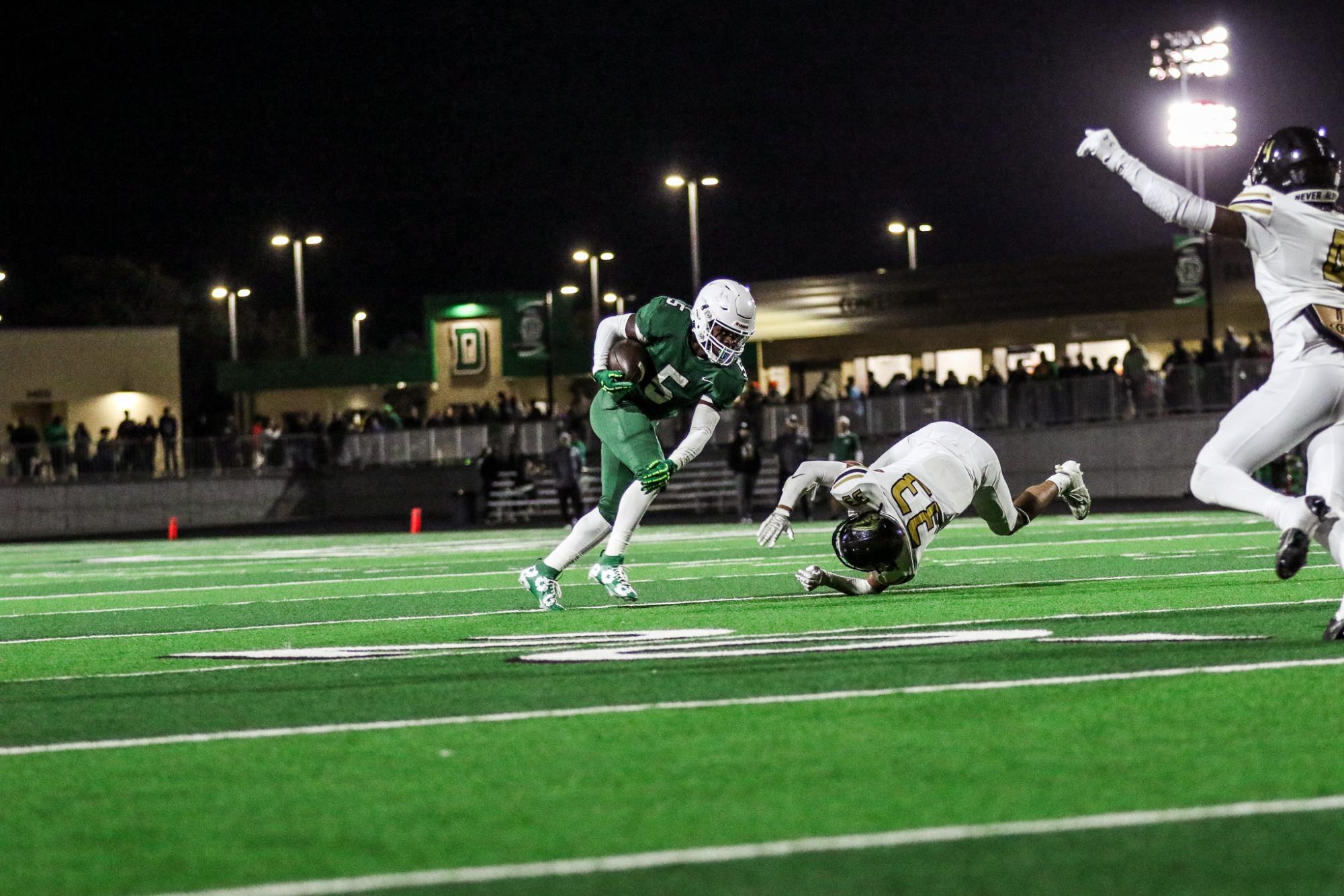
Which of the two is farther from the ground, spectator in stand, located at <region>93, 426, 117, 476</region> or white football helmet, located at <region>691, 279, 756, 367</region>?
white football helmet, located at <region>691, 279, 756, 367</region>

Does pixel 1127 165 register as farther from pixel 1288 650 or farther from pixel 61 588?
pixel 61 588

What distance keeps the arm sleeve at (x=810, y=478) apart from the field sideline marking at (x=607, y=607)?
2.86ft

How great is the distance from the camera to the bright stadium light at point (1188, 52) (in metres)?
46.3

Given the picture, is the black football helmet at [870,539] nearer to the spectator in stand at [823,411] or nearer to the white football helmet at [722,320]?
the white football helmet at [722,320]

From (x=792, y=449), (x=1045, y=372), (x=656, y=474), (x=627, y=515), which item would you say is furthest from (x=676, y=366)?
(x=1045, y=372)

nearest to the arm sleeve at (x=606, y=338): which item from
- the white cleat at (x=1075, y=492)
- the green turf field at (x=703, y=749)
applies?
the green turf field at (x=703, y=749)

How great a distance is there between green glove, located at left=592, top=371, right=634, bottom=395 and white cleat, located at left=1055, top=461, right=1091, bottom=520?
113 inches

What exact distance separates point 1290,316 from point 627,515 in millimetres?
4486

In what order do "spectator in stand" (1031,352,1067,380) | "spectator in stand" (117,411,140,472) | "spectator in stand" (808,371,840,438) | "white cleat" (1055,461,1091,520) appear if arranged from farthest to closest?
"spectator in stand" (117,411,140,472)
"spectator in stand" (808,371,840,438)
"spectator in stand" (1031,352,1067,380)
"white cleat" (1055,461,1091,520)

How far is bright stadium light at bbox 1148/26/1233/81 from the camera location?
46.3m

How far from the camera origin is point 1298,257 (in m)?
7.74

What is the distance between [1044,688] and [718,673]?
1.40 meters

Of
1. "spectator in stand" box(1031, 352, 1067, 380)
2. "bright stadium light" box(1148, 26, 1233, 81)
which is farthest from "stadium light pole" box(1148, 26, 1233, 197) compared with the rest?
"spectator in stand" box(1031, 352, 1067, 380)

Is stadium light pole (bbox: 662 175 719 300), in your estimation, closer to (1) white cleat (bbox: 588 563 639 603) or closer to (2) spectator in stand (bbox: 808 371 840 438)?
(2) spectator in stand (bbox: 808 371 840 438)
